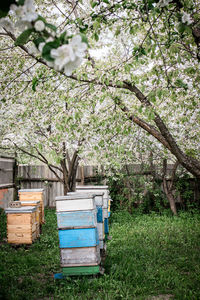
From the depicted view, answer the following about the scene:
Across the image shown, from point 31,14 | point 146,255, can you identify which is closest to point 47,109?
point 146,255

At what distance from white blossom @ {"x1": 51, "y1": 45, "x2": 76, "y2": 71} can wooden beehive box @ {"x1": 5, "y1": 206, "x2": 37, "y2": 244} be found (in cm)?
523

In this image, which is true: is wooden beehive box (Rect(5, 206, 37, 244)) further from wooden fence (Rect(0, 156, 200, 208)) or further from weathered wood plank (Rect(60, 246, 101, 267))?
wooden fence (Rect(0, 156, 200, 208))

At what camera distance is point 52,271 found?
4.62 meters

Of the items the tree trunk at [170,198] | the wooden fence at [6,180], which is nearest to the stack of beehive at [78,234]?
the tree trunk at [170,198]

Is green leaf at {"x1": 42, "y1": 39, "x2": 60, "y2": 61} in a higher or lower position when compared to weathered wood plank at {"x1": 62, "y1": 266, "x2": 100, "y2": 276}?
higher

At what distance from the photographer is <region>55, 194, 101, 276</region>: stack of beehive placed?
13.1 ft

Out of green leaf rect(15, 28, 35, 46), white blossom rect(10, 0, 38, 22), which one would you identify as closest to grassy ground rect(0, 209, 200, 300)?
green leaf rect(15, 28, 35, 46)

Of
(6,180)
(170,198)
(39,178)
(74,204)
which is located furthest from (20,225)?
(39,178)

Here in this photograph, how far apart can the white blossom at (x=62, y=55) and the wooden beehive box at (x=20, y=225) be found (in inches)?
206

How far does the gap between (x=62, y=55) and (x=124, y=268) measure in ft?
13.3

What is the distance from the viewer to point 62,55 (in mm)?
1172

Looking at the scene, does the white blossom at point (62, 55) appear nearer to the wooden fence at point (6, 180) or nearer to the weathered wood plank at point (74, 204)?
the weathered wood plank at point (74, 204)

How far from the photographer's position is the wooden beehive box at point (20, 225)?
595cm

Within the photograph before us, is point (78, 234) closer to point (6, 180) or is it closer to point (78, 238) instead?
point (78, 238)
